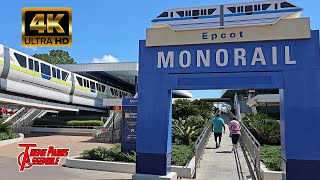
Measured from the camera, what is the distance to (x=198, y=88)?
7281mm

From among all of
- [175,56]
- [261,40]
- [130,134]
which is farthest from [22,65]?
[261,40]

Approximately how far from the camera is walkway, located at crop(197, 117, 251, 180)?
30.6 ft

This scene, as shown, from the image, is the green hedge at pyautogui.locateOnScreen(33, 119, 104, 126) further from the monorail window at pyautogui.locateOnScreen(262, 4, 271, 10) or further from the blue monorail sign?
the monorail window at pyautogui.locateOnScreen(262, 4, 271, 10)

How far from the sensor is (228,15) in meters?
7.15

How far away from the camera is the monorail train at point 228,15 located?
686cm

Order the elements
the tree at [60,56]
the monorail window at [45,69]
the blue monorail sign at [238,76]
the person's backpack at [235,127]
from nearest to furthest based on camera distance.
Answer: the blue monorail sign at [238,76] < the person's backpack at [235,127] < the monorail window at [45,69] < the tree at [60,56]

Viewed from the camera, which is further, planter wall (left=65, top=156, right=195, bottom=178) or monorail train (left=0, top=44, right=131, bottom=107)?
monorail train (left=0, top=44, right=131, bottom=107)

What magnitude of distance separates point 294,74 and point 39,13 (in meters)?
7.53

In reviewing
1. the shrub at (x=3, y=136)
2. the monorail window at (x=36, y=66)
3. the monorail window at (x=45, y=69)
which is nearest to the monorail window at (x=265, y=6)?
the shrub at (x=3, y=136)

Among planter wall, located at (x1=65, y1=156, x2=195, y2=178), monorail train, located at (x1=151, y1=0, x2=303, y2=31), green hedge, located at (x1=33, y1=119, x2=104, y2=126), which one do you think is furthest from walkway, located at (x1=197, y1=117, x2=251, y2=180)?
green hedge, located at (x1=33, y1=119, x2=104, y2=126)

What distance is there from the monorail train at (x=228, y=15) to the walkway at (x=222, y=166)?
4.38m

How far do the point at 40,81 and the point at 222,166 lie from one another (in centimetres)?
1845

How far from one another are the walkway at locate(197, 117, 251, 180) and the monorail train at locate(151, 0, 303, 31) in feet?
14.4

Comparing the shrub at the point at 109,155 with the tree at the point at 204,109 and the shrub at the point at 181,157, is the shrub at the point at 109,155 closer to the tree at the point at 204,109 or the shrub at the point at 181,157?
the shrub at the point at 181,157
